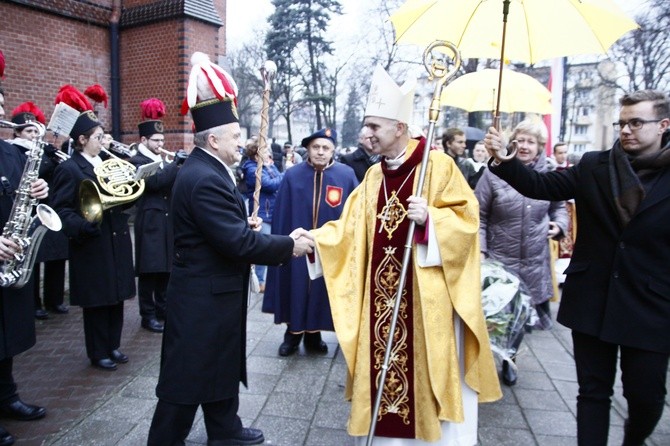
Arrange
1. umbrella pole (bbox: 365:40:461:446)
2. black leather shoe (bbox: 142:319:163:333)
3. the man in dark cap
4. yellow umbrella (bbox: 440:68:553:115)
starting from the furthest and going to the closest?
1. black leather shoe (bbox: 142:319:163:333)
2. yellow umbrella (bbox: 440:68:553:115)
3. the man in dark cap
4. umbrella pole (bbox: 365:40:461:446)

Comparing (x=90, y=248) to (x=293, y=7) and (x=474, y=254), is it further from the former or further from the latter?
(x=293, y=7)

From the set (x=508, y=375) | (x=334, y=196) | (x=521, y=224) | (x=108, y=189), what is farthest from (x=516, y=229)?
(x=108, y=189)

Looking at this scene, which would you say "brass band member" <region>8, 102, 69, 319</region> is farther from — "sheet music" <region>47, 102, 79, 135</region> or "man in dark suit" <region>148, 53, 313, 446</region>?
"man in dark suit" <region>148, 53, 313, 446</region>

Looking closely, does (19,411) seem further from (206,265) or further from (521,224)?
(521,224)

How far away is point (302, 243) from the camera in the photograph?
3383mm

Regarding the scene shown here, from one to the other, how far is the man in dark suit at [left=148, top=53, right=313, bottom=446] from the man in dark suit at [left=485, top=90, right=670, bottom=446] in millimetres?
1504

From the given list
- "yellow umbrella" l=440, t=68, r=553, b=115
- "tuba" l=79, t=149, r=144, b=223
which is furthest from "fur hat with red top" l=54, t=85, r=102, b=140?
"yellow umbrella" l=440, t=68, r=553, b=115

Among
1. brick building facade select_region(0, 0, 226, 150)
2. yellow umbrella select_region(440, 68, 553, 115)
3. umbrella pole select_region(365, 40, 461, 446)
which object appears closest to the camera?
umbrella pole select_region(365, 40, 461, 446)

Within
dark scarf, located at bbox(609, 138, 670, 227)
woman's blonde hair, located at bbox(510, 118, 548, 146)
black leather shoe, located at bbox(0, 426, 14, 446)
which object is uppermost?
woman's blonde hair, located at bbox(510, 118, 548, 146)

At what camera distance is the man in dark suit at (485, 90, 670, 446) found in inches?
112

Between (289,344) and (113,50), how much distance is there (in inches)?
337

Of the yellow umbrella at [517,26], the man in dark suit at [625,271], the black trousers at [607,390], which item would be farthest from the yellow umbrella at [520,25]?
the black trousers at [607,390]

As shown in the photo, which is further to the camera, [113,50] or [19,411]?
[113,50]

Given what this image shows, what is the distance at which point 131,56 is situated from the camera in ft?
36.6
